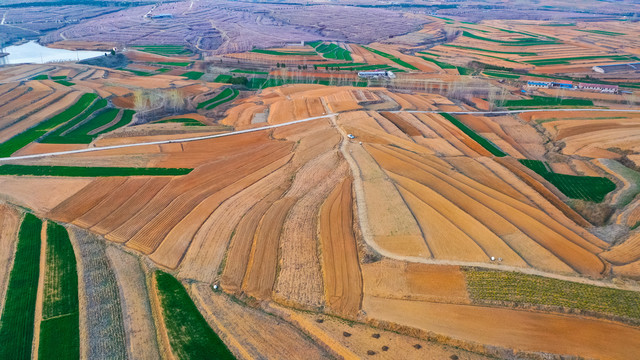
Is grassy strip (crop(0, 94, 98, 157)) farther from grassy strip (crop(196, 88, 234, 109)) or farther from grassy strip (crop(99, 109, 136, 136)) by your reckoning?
grassy strip (crop(196, 88, 234, 109))

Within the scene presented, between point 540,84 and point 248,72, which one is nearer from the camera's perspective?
point 540,84

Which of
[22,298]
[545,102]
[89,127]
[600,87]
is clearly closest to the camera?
[22,298]

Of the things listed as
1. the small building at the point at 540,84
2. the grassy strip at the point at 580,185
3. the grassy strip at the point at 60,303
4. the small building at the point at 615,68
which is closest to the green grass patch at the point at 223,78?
the grassy strip at the point at 60,303

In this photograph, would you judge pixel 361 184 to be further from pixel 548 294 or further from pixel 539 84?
pixel 539 84

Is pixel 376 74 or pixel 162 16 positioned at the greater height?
pixel 162 16

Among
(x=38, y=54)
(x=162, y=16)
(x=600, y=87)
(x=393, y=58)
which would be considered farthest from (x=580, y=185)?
(x=162, y=16)

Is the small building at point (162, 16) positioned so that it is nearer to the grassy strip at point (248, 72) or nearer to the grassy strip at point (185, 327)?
the grassy strip at point (248, 72)
